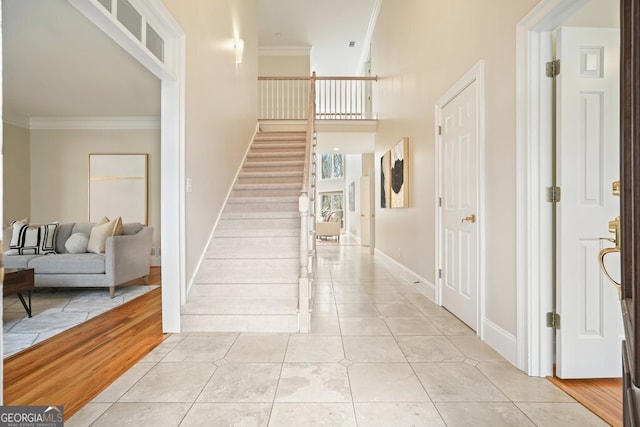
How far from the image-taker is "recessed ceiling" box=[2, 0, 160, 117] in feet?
10.2

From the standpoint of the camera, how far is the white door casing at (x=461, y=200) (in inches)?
100.0

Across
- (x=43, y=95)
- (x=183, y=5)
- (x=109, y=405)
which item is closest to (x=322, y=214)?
(x=43, y=95)

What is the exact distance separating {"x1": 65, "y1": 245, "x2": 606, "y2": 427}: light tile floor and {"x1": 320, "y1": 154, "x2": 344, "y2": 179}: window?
39.5ft

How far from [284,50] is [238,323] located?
7.90 meters

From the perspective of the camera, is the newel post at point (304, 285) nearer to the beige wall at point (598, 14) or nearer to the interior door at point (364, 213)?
the beige wall at point (598, 14)

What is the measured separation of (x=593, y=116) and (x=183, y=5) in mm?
3174

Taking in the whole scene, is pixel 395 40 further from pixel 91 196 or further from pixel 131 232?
pixel 91 196

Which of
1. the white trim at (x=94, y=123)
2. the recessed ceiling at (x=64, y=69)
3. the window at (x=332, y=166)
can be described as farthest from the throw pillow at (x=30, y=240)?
the window at (x=332, y=166)

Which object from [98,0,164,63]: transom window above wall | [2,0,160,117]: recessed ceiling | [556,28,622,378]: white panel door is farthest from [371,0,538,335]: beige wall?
[2,0,160,117]: recessed ceiling

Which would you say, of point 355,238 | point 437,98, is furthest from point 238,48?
point 355,238

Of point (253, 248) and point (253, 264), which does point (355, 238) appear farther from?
point (253, 264)

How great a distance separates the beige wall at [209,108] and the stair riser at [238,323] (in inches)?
15.1

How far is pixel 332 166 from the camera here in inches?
586

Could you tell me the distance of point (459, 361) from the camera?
2129 mm
